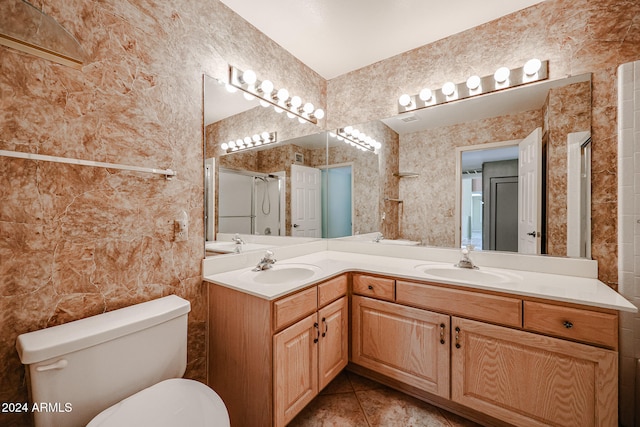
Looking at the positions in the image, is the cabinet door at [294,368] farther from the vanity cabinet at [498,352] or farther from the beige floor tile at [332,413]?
the vanity cabinet at [498,352]

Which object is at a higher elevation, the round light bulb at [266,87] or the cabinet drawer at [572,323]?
the round light bulb at [266,87]

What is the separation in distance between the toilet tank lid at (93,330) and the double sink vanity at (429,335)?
0.31 m

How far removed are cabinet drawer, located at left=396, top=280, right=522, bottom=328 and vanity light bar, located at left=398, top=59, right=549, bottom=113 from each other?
142 cm

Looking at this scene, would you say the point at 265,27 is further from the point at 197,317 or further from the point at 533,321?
the point at 533,321

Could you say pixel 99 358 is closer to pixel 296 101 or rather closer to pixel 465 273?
pixel 465 273

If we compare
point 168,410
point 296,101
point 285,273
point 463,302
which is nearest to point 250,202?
point 285,273

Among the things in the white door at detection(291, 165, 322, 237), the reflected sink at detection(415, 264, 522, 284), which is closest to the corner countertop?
the reflected sink at detection(415, 264, 522, 284)

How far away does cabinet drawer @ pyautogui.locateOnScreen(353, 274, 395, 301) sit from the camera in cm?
162

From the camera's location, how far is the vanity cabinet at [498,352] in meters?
1.11

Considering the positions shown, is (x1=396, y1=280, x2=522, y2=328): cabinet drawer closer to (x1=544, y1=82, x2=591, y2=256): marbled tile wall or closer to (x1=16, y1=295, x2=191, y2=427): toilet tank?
(x1=544, y1=82, x2=591, y2=256): marbled tile wall

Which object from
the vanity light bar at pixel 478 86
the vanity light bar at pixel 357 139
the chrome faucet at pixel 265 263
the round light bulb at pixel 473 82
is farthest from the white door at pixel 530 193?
the chrome faucet at pixel 265 263

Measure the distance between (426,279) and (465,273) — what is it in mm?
442

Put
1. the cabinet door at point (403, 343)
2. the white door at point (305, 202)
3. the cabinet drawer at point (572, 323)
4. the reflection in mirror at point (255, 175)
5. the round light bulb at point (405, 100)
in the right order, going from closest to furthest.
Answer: the cabinet drawer at point (572, 323) → the cabinet door at point (403, 343) → the reflection in mirror at point (255, 175) → the round light bulb at point (405, 100) → the white door at point (305, 202)

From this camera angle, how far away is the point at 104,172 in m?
1.13
